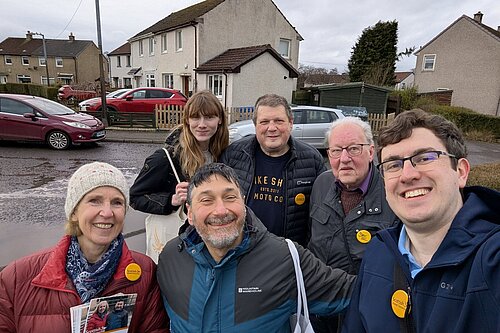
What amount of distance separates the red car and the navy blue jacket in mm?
15654

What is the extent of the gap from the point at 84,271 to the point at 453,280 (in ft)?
5.56

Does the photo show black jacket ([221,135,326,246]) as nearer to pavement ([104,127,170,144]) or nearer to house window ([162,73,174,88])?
pavement ([104,127,170,144])

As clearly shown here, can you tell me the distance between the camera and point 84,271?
68.8 inches

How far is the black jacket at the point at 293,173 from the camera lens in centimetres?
262

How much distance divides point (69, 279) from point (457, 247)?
1.78 metres

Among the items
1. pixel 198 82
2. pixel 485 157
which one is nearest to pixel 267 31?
pixel 198 82

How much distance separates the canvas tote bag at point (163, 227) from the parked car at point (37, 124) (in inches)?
374

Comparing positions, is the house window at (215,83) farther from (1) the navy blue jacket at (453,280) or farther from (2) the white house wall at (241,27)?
(1) the navy blue jacket at (453,280)

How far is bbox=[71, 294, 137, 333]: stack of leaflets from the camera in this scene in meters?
1.64

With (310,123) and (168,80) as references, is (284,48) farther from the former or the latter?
(310,123)

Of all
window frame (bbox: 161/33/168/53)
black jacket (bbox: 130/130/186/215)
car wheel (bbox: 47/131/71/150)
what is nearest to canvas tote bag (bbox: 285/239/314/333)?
black jacket (bbox: 130/130/186/215)

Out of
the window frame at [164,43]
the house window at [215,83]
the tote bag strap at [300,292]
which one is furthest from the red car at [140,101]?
the tote bag strap at [300,292]

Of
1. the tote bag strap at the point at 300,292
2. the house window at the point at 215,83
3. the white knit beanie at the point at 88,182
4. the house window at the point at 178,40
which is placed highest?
the house window at the point at 178,40

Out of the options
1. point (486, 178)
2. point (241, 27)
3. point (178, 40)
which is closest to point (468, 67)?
point (241, 27)
